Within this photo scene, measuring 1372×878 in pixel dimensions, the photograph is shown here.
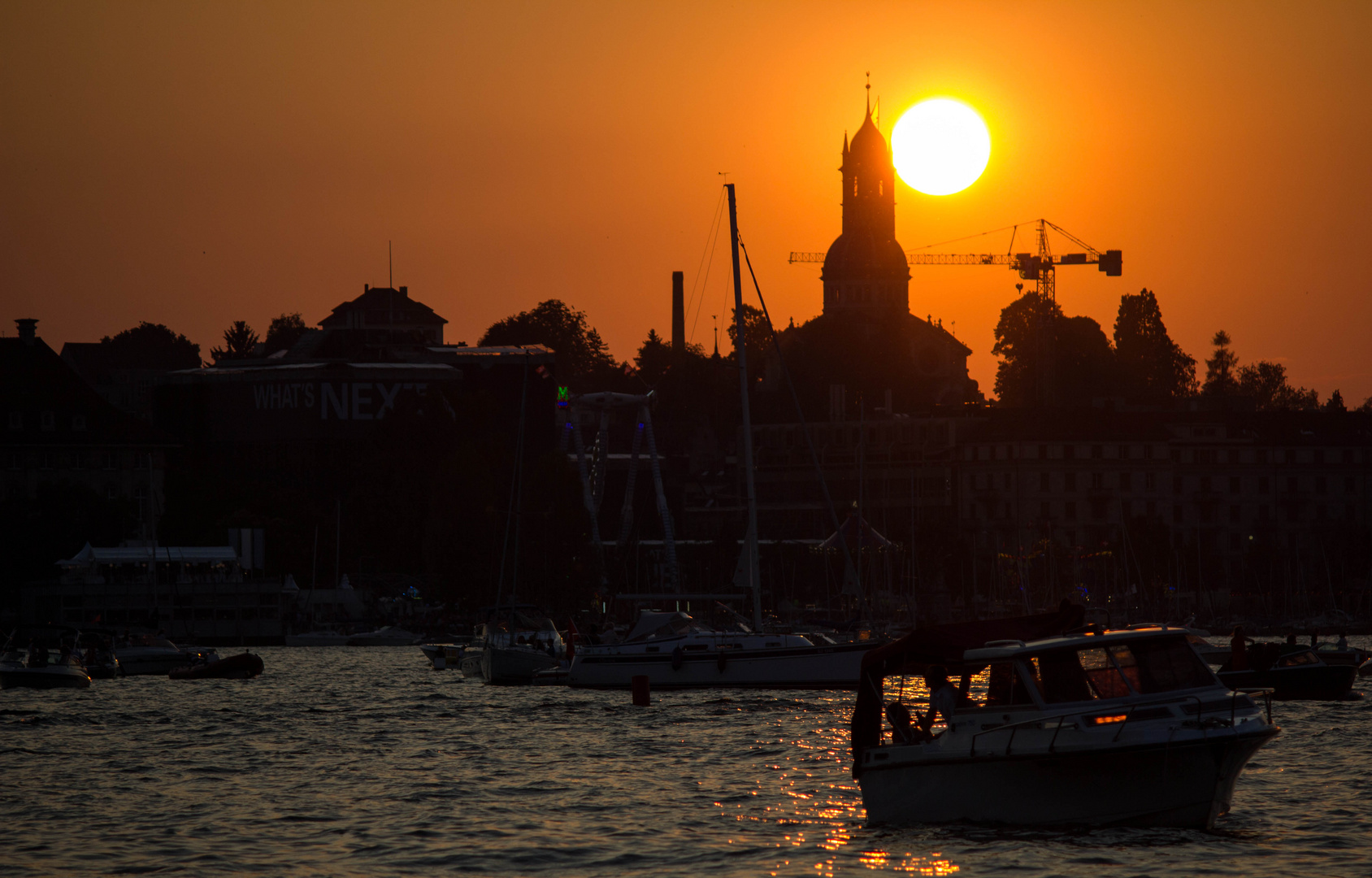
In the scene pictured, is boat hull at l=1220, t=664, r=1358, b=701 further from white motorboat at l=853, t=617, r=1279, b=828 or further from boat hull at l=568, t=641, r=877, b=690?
white motorboat at l=853, t=617, r=1279, b=828

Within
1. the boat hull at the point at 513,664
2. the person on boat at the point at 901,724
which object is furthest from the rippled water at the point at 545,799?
the boat hull at the point at 513,664

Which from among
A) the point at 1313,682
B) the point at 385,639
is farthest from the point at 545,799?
the point at 385,639

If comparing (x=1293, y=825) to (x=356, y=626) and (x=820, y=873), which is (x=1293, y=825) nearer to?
(x=820, y=873)

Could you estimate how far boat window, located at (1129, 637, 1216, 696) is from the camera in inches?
1122

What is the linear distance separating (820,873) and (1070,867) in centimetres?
350

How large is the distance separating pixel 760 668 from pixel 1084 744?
3644cm

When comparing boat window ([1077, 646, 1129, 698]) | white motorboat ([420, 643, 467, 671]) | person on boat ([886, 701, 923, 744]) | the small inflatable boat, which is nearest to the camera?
boat window ([1077, 646, 1129, 698])

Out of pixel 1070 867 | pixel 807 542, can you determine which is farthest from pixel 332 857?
pixel 807 542

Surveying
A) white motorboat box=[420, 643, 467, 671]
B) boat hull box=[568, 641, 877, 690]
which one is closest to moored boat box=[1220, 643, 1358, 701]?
boat hull box=[568, 641, 877, 690]

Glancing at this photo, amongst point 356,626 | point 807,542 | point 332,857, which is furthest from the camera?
point 807,542

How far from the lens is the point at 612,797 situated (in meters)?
36.8

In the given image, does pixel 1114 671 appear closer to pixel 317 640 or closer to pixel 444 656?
pixel 444 656

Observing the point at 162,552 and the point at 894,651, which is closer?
the point at 894,651

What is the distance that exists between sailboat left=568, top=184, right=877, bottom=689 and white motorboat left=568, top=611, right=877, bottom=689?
3 cm
